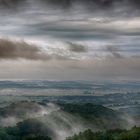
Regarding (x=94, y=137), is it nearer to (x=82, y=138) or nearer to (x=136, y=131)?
(x=82, y=138)

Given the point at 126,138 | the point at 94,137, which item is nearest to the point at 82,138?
the point at 94,137

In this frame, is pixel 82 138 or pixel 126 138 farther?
pixel 82 138

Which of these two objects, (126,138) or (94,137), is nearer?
(126,138)

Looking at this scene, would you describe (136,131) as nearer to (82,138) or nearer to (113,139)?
(113,139)

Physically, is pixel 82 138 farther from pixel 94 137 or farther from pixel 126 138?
pixel 126 138
